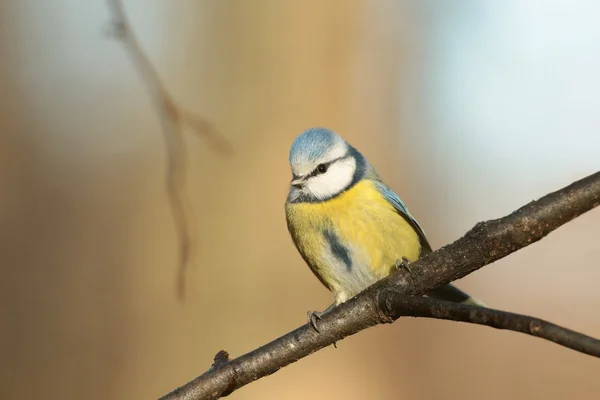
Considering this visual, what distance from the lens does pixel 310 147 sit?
1.91 meters

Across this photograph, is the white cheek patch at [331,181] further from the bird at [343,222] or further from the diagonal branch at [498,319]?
the diagonal branch at [498,319]

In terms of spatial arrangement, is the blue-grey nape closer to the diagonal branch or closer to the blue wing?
the blue wing

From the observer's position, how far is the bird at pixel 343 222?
181cm

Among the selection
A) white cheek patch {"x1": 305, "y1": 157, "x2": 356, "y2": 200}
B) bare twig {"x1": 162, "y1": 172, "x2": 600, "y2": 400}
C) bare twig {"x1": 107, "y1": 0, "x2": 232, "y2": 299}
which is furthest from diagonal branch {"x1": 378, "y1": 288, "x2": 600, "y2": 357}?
white cheek patch {"x1": 305, "y1": 157, "x2": 356, "y2": 200}

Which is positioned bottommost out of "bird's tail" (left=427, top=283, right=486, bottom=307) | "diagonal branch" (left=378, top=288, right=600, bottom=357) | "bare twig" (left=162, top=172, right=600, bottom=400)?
"diagonal branch" (left=378, top=288, right=600, bottom=357)

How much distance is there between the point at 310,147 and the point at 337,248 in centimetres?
33

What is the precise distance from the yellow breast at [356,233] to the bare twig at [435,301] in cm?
49

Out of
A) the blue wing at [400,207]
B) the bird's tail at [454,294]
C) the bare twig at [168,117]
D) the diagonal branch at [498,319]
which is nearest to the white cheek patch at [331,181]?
the blue wing at [400,207]

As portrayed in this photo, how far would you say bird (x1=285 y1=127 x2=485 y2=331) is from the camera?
181 centimetres

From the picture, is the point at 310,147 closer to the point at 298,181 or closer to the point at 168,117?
the point at 298,181

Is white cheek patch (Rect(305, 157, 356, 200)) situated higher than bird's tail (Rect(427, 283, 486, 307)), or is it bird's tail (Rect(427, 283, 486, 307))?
white cheek patch (Rect(305, 157, 356, 200))

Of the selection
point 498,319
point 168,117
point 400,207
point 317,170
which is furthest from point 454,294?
point 498,319

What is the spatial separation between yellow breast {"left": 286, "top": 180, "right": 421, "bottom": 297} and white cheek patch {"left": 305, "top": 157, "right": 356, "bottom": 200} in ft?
0.11

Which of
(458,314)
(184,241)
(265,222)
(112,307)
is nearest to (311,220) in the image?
(184,241)
